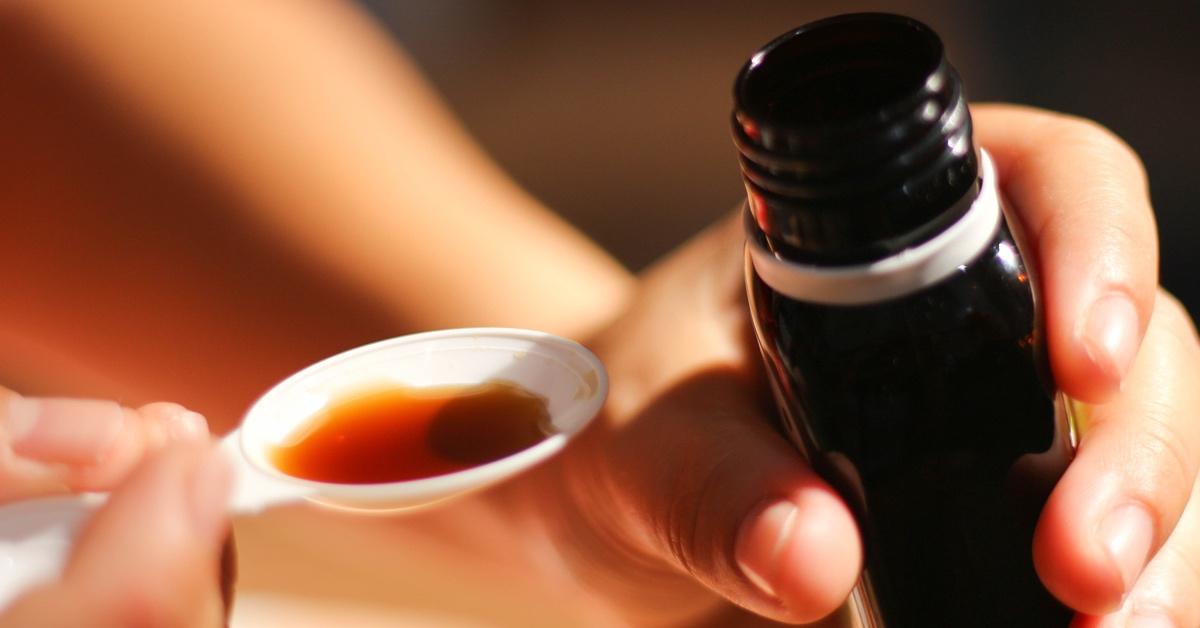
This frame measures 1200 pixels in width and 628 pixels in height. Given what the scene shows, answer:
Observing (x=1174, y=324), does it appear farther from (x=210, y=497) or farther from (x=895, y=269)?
(x=210, y=497)

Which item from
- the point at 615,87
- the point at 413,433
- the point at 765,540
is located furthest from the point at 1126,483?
the point at 615,87

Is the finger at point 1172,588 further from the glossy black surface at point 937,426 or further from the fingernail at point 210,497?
the fingernail at point 210,497

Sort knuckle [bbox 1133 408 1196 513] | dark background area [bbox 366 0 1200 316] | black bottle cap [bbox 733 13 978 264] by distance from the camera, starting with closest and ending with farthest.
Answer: black bottle cap [bbox 733 13 978 264], knuckle [bbox 1133 408 1196 513], dark background area [bbox 366 0 1200 316]

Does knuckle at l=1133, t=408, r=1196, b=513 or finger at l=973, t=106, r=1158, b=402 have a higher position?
finger at l=973, t=106, r=1158, b=402

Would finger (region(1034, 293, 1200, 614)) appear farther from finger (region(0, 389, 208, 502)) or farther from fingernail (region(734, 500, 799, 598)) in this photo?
finger (region(0, 389, 208, 502))

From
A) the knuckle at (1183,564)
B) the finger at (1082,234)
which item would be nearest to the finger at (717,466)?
the finger at (1082,234)

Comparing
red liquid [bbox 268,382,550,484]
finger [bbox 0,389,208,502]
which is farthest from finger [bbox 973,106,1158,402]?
finger [bbox 0,389,208,502]
